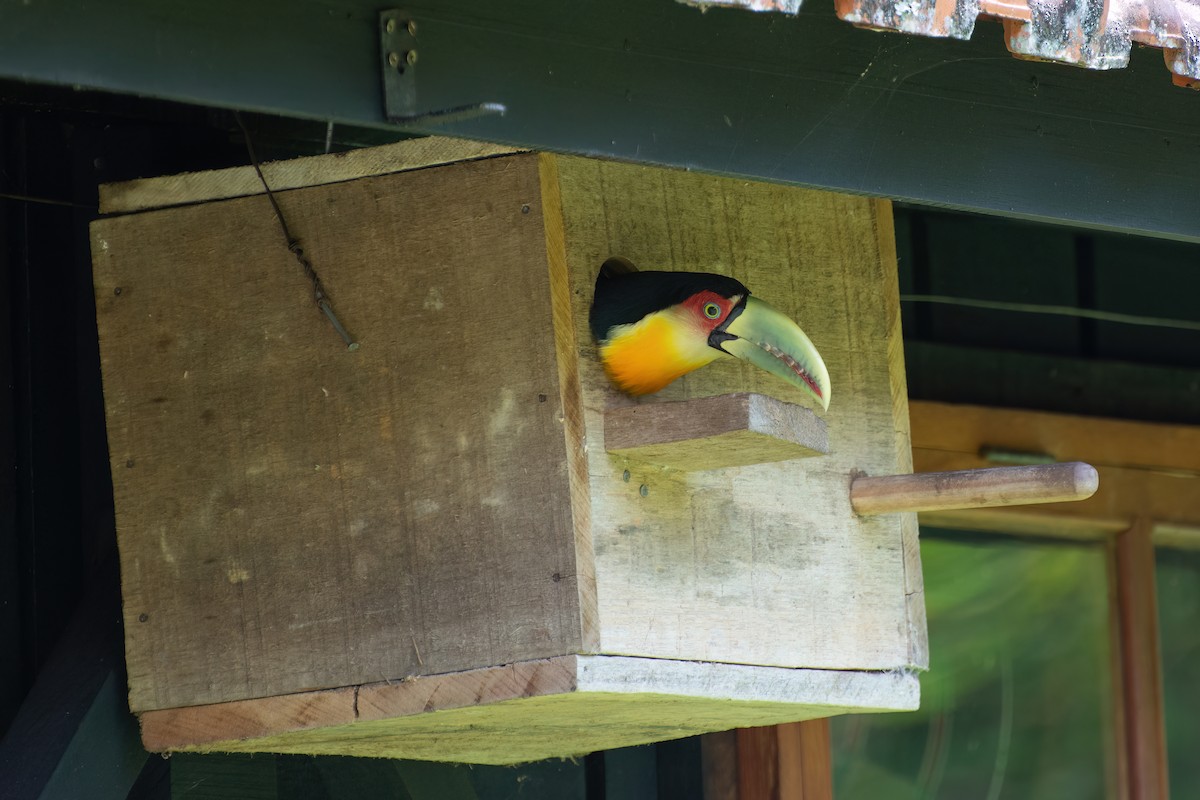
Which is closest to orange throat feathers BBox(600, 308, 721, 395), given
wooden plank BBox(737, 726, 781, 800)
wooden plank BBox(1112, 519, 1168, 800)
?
wooden plank BBox(737, 726, 781, 800)

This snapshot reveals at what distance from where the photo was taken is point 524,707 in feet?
8.34

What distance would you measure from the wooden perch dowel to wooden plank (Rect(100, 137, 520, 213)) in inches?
30.7

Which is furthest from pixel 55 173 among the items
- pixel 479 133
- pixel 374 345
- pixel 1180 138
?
pixel 1180 138

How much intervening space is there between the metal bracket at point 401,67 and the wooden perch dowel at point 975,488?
1.03m

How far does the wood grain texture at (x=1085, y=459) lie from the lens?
3910mm

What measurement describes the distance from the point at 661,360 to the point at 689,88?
1.68 feet

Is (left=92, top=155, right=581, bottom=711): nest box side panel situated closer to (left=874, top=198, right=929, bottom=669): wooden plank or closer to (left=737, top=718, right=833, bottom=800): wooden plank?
(left=874, top=198, right=929, bottom=669): wooden plank

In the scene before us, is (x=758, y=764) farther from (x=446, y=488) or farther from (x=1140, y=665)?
(x=446, y=488)

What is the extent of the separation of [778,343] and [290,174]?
743 millimetres

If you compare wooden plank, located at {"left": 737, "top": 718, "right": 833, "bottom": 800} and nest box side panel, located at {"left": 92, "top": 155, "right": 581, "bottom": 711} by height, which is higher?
nest box side panel, located at {"left": 92, "top": 155, "right": 581, "bottom": 711}

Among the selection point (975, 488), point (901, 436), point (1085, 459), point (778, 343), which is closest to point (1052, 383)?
point (1085, 459)

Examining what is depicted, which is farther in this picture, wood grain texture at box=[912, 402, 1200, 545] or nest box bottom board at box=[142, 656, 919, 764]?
wood grain texture at box=[912, 402, 1200, 545]

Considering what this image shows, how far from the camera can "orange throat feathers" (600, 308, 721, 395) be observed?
2600 millimetres

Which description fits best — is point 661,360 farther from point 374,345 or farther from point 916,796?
point 916,796
